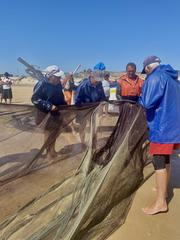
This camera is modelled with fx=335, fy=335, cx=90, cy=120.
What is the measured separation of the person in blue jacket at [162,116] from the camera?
3998 mm

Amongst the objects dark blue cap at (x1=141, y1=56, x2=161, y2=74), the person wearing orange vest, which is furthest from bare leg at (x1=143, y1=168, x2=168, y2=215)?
the person wearing orange vest

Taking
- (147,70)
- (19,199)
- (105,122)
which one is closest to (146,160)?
(105,122)

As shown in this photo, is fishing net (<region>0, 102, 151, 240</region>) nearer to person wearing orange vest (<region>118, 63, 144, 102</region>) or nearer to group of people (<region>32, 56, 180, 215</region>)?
group of people (<region>32, 56, 180, 215</region>)

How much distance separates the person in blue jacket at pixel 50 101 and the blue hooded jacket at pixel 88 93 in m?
0.53

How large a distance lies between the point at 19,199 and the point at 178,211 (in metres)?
2.12

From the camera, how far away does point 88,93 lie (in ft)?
22.0

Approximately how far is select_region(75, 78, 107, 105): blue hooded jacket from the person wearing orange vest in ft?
2.64

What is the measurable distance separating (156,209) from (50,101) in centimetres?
271

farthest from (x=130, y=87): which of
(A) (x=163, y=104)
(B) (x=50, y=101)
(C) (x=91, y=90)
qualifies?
(A) (x=163, y=104)

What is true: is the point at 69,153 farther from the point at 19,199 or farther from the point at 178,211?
the point at 178,211

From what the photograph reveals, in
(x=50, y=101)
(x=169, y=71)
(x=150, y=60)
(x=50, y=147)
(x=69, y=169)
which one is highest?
(x=150, y=60)

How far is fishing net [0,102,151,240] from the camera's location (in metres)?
3.54

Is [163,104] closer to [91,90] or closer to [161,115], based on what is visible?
[161,115]

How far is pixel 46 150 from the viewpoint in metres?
5.16
